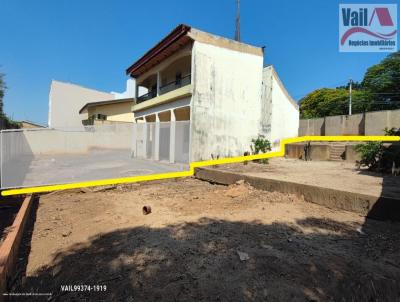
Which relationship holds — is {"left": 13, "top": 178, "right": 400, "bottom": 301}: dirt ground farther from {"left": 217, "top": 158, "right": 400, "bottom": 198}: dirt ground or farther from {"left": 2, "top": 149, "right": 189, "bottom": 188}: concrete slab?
{"left": 2, "top": 149, "right": 189, "bottom": 188}: concrete slab

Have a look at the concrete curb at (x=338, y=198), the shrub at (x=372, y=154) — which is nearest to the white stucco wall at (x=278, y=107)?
the shrub at (x=372, y=154)

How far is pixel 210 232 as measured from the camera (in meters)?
4.00

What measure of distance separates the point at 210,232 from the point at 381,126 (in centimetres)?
1844

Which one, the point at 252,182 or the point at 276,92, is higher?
the point at 276,92

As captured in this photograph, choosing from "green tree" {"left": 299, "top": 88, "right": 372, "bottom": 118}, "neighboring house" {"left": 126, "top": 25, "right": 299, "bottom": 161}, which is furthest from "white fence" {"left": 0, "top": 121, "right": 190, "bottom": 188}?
"green tree" {"left": 299, "top": 88, "right": 372, "bottom": 118}

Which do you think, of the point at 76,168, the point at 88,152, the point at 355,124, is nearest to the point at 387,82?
the point at 355,124

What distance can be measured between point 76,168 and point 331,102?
118 ft

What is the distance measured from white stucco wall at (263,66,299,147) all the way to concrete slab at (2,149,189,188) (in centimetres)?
699

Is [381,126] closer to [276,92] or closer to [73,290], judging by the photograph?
[276,92]

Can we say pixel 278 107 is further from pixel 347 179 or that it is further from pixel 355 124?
pixel 347 179

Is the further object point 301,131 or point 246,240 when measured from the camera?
point 301,131

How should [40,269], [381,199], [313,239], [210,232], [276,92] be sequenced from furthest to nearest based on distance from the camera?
1. [276,92]
2. [381,199]
3. [210,232]
4. [313,239]
5. [40,269]

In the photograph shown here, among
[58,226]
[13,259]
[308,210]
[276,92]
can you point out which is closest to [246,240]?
[308,210]

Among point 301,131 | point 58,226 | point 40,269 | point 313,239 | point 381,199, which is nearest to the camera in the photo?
point 40,269
